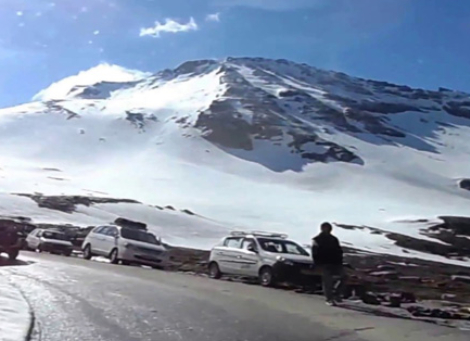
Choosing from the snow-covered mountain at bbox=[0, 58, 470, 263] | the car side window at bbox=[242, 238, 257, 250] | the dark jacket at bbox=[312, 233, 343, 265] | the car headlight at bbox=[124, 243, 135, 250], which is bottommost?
the dark jacket at bbox=[312, 233, 343, 265]

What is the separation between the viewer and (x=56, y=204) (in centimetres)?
8788

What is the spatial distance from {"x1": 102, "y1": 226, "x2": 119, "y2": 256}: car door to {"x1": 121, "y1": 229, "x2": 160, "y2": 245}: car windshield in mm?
367

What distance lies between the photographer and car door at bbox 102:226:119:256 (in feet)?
88.4

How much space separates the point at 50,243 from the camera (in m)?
34.2

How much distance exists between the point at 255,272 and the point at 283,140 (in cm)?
16306

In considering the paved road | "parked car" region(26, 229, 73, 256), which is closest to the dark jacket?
the paved road

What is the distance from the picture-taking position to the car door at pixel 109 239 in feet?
88.4

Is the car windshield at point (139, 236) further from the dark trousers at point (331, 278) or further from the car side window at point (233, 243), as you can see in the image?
the dark trousers at point (331, 278)

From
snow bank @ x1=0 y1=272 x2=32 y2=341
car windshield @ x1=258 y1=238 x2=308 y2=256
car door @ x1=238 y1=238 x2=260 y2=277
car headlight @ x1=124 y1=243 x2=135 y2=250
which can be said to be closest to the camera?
snow bank @ x1=0 y1=272 x2=32 y2=341

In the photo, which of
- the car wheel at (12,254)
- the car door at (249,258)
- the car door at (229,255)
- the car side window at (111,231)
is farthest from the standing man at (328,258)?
the car side window at (111,231)

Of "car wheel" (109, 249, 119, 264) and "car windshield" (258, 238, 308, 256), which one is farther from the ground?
"car windshield" (258, 238, 308, 256)

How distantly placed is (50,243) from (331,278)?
22.1 meters

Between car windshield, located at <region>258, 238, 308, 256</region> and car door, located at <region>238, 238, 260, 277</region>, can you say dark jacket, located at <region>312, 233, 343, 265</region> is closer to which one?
car door, located at <region>238, 238, 260, 277</region>

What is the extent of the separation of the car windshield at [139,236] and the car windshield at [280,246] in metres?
7.11
